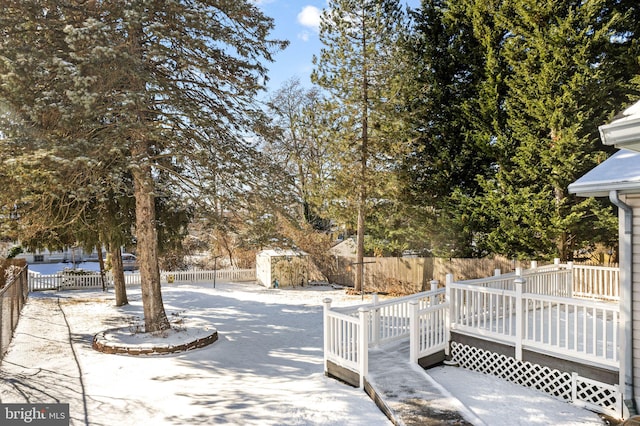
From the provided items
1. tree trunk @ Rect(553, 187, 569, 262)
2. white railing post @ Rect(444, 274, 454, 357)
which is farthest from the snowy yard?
tree trunk @ Rect(553, 187, 569, 262)

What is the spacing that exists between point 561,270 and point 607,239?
3.80 meters

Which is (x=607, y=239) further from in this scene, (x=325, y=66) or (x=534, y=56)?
(x=325, y=66)

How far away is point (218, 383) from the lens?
6820 millimetres

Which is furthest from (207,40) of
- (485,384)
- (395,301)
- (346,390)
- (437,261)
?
(437,261)

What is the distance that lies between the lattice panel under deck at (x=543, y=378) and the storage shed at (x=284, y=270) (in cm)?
1211

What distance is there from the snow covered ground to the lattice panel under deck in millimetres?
195

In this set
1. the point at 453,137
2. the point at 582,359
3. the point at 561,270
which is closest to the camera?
the point at 582,359

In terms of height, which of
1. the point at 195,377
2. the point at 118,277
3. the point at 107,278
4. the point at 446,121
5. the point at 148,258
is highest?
the point at 446,121

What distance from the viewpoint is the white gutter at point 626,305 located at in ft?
17.2

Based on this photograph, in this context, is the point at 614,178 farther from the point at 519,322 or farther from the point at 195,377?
the point at 195,377

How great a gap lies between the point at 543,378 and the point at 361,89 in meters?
13.1

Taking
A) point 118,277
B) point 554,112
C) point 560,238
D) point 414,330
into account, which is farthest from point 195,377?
point 554,112

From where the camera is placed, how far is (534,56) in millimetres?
12398

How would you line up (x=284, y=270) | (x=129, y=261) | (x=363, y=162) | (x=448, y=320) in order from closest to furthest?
(x=448, y=320)
(x=363, y=162)
(x=284, y=270)
(x=129, y=261)
